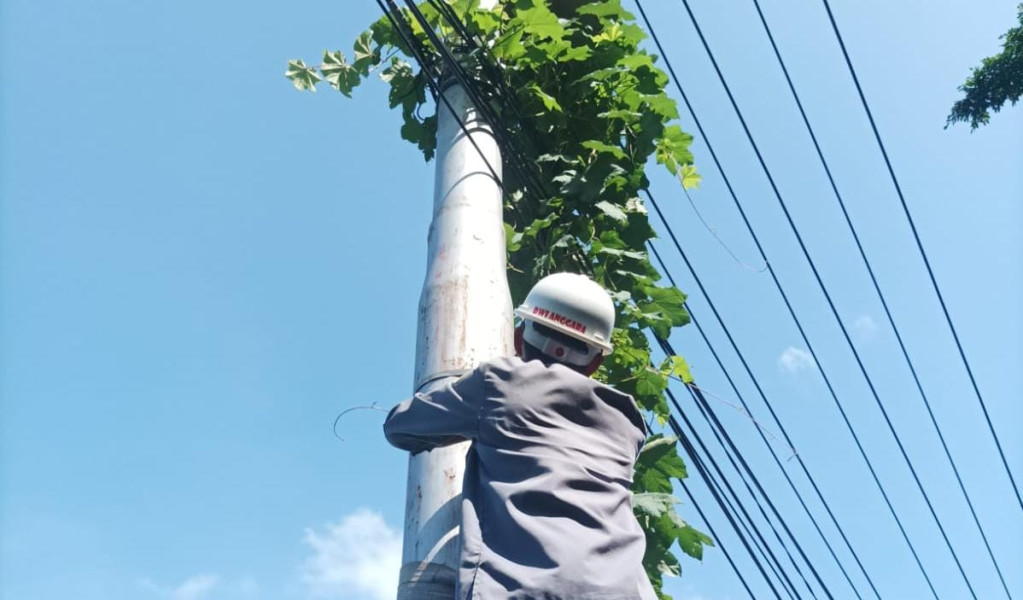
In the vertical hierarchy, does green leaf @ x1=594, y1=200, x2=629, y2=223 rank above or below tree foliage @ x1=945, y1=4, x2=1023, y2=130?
below

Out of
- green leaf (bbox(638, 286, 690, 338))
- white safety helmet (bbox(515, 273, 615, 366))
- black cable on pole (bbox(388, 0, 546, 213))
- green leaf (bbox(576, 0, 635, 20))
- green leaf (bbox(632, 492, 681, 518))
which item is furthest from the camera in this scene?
green leaf (bbox(576, 0, 635, 20))

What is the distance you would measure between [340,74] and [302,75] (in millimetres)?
184

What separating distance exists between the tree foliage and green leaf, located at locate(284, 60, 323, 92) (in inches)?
325

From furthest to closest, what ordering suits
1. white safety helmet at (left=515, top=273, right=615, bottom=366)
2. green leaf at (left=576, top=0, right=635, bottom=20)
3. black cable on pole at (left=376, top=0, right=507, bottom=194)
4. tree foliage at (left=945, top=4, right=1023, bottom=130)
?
tree foliage at (left=945, top=4, right=1023, bottom=130) → green leaf at (left=576, top=0, right=635, bottom=20) → black cable on pole at (left=376, top=0, right=507, bottom=194) → white safety helmet at (left=515, top=273, right=615, bottom=366)

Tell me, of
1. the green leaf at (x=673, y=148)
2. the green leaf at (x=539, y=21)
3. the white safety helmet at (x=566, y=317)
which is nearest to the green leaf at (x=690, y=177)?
the green leaf at (x=673, y=148)

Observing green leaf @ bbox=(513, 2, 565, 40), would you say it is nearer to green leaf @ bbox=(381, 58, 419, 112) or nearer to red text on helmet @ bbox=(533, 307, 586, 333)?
green leaf @ bbox=(381, 58, 419, 112)

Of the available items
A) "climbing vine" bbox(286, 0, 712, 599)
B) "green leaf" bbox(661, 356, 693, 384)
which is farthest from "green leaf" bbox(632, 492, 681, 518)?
"green leaf" bbox(661, 356, 693, 384)

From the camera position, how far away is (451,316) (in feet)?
8.47

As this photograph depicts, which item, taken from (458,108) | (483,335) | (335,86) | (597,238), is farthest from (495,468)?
(335,86)

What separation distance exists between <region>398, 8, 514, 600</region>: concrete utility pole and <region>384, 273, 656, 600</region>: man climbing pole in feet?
0.34

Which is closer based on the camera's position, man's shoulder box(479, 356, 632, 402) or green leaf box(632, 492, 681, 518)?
man's shoulder box(479, 356, 632, 402)

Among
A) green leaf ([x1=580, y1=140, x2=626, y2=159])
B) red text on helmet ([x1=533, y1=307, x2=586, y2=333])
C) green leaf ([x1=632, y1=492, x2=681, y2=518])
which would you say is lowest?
red text on helmet ([x1=533, y1=307, x2=586, y2=333])

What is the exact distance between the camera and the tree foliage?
1040 cm

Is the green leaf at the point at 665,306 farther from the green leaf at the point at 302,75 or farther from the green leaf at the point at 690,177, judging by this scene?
the green leaf at the point at 302,75
